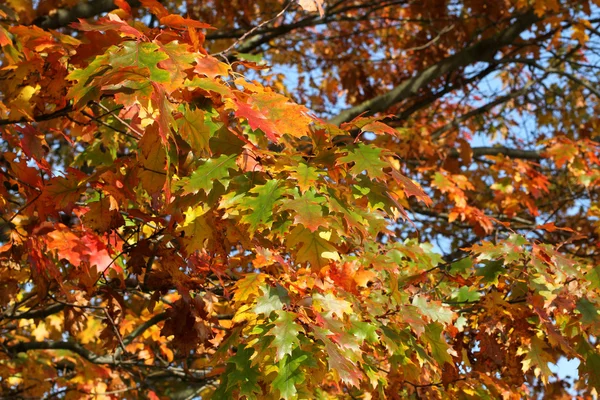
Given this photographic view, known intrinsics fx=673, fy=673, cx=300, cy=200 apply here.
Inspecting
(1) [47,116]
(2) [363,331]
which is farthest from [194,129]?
(2) [363,331]

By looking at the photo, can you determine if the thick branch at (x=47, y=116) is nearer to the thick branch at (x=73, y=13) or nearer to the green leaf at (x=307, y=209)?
the green leaf at (x=307, y=209)

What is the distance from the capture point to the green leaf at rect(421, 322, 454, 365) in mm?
2918

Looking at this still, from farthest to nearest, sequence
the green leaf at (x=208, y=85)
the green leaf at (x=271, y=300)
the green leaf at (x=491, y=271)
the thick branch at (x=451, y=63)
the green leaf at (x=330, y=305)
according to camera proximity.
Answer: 1. the thick branch at (x=451, y=63)
2. the green leaf at (x=491, y=271)
3. the green leaf at (x=330, y=305)
4. the green leaf at (x=271, y=300)
5. the green leaf at (x=208, y=85)

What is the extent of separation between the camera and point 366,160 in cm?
224

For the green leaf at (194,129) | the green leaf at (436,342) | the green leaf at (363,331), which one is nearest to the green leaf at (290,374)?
the green leaf at (363,331)

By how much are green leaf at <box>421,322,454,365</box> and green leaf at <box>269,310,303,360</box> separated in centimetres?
89

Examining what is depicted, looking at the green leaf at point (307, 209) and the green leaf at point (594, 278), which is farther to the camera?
the green leaf at point (594, 278)

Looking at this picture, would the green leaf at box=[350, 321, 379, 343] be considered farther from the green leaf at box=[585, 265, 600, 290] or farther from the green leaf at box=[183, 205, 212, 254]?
the green leaf at box=[585, 265, 600, 290]

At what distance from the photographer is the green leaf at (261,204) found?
6.97 feet

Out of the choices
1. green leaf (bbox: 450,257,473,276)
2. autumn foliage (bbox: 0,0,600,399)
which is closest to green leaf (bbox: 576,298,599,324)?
autumn foliage (bbox: 0,0,600,399)

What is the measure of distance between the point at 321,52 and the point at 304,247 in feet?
25.3

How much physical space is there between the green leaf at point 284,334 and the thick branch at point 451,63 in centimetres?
394

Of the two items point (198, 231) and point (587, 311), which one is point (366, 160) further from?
point (587, 311)

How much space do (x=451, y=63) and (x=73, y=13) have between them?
3346 millimetres
